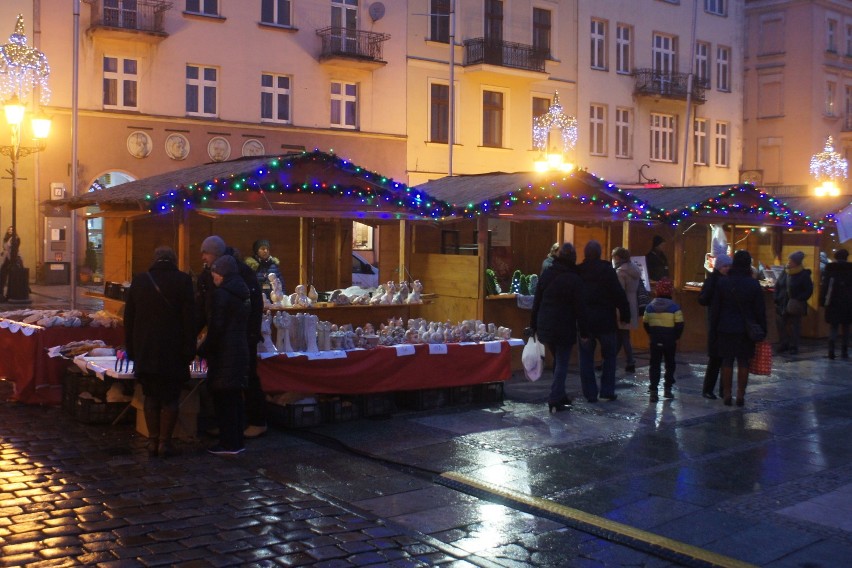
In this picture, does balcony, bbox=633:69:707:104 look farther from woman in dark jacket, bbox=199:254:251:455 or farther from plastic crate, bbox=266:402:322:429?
woman in dark jacket, bbox=199:254:251:455

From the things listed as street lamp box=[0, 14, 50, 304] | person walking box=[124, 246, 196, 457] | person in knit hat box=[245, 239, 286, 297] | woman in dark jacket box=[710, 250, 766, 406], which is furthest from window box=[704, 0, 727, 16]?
person walking box=[124, 246, 196, 457]

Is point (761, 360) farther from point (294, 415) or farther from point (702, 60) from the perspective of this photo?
point (702, 60)

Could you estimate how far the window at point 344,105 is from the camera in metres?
30.2

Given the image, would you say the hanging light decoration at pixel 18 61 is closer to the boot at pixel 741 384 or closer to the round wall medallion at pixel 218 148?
the round wall medallion at pixel 218 148

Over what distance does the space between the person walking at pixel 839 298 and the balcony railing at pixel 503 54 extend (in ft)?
59.2

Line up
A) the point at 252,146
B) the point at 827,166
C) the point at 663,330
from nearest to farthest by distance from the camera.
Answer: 1. the point at 663,330
2. the point at 252,146
3. the point at 827,166

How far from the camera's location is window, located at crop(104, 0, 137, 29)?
26.4m

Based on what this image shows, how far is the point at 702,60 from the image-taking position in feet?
128

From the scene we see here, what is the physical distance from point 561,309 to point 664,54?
30.2 metres

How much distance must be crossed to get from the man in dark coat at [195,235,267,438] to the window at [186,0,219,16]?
2104 centimetres

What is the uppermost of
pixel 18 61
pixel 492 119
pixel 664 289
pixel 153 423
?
pixel 492 119

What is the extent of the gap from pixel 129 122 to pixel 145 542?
22.9 metres

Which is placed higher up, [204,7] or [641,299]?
[204,7]

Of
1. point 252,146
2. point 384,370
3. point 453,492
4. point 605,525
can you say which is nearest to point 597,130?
point 252,146
